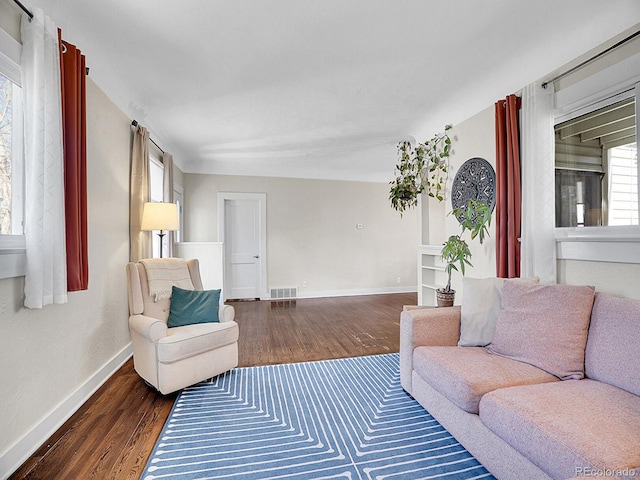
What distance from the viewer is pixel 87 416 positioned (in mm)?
2031

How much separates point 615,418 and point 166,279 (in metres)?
2.94

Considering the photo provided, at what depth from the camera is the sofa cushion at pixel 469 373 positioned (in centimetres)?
158

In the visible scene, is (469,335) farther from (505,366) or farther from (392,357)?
(392,357)

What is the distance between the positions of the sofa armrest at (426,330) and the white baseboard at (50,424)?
222 cm

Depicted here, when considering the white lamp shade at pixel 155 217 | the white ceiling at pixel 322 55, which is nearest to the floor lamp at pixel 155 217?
the white lamp shade at pixel 155 217

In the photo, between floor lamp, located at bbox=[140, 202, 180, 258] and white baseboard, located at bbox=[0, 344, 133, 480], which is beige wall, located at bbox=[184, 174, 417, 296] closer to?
floor lamp, located at bbox=[140, 202, 180, 258]

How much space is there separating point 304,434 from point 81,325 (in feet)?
5.62

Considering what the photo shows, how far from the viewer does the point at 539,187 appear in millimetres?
2473

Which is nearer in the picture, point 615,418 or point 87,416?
point 615,418

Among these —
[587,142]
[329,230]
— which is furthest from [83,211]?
[329,230]

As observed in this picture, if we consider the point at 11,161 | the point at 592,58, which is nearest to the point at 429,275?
the point at 592,58

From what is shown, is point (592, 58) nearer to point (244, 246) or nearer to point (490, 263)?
point (490, 263)

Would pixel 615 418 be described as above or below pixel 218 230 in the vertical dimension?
below

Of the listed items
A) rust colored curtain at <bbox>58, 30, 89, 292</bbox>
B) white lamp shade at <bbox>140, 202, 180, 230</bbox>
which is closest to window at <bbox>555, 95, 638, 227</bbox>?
rust colored curtain at <bbox>58, 30, 89, 292</bbox>
